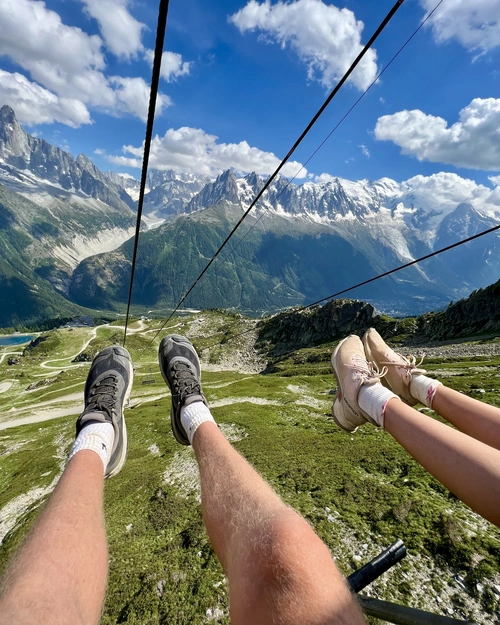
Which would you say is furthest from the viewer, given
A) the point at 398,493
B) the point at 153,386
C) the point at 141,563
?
the point at 153,386

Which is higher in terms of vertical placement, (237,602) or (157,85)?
(157,85)

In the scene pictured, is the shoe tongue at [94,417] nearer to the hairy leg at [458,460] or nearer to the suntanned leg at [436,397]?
the hairy leg at [458,460]

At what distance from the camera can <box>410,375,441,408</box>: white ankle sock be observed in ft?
19.2

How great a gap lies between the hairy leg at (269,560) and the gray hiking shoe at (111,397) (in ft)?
9.08

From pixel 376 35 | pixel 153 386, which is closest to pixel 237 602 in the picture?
pixel 376 35

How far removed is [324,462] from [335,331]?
85238 mm

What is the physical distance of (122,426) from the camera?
643cm

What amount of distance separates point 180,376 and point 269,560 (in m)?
5.36

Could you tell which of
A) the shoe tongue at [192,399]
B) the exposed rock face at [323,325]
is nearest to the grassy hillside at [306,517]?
the shoe tongue at [192,399]

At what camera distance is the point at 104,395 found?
6.58 m

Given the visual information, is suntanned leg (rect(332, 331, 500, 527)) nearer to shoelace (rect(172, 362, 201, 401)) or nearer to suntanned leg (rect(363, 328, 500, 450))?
suntanned leg (rect(363, 328, 500, 450))

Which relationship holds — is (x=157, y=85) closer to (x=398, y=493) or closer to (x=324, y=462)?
(x=398, y=493)

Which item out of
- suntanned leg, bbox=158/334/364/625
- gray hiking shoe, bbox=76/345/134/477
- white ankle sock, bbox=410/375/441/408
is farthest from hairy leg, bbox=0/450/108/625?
white ankle sock, bbox=410/375/441/408

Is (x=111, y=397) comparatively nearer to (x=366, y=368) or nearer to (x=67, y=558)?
(x=67, y=558)
